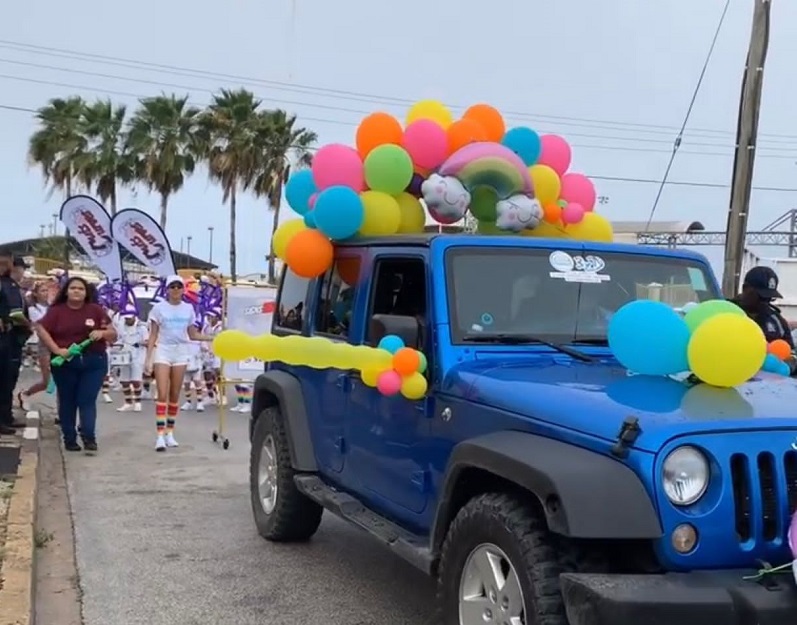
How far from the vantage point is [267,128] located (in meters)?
36.3

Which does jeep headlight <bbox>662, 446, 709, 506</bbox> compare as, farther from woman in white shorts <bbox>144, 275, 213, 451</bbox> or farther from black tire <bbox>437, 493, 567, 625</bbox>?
woman in white shorts <bbox>144, 275, 213, 451</bbox>

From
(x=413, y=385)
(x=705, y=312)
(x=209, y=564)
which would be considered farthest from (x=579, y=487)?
(x=209, y=564)

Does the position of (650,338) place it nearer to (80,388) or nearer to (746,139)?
(80,388)

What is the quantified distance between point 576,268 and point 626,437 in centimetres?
166

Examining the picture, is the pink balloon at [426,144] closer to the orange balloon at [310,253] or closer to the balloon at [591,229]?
the orange balloon at [310,253]

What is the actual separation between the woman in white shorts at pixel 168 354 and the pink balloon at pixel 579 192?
454 centimetres

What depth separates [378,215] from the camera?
5770 mm

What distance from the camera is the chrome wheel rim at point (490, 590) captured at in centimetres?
352

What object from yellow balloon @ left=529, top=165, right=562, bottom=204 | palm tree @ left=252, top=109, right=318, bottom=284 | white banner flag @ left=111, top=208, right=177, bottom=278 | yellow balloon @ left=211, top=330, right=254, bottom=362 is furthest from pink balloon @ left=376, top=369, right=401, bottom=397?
palm tree @ left=252, top=109, right=318, bottom=284

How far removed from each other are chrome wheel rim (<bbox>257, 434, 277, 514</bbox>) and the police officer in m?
4.07

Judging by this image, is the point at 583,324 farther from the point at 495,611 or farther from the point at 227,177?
the point at 227,177

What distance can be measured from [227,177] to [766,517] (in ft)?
113

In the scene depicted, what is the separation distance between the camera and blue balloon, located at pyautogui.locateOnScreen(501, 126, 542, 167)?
21.9 feet

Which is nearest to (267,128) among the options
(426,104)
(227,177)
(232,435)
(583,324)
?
(227,177)
